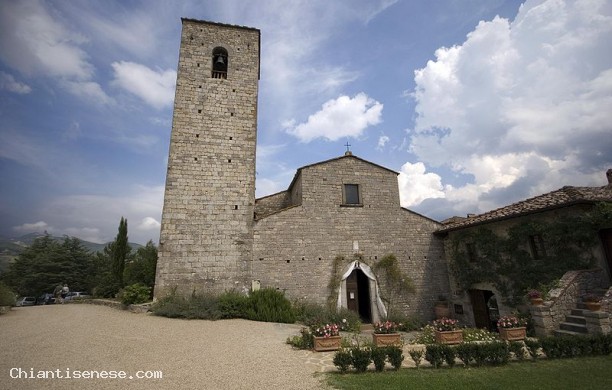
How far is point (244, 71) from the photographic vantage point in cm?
1508

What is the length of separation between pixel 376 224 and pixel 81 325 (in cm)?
1270

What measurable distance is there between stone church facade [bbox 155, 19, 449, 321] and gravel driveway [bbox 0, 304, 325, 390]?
9.12 ft

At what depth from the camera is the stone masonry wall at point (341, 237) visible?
12727 millimetres

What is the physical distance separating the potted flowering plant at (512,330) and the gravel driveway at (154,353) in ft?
20.7

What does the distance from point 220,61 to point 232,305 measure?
41.6 ft

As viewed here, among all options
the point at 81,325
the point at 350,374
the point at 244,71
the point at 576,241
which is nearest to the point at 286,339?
the point at 350,374

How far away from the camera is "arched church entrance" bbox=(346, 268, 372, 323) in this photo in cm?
1329

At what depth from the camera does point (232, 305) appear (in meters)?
11.0

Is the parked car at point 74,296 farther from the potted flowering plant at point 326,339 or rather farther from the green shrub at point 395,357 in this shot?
the green shrub at point 395,357

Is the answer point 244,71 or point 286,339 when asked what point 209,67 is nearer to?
point 244,71

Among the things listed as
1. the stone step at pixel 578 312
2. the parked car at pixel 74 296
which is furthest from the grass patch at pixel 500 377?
the parked car at pixel 74 296

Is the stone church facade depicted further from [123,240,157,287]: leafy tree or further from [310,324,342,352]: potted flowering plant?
[310,324,342,352]: potted flowering plant

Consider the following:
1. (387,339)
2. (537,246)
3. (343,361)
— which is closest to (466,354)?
(387,339)

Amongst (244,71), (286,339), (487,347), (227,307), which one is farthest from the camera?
(244,71)
